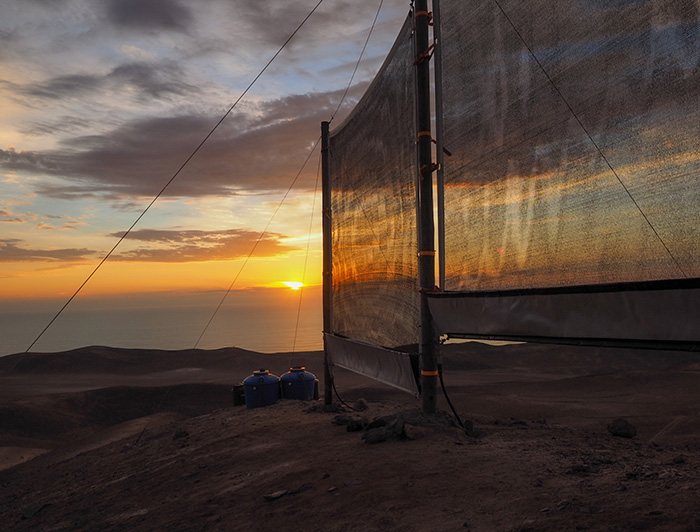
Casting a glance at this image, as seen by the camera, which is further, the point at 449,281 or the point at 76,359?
the point at 76,359

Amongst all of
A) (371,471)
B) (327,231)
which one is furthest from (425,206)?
(327,231)

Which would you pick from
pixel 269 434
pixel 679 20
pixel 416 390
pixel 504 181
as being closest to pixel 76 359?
pixel 269 434

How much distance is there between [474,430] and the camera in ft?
23.6

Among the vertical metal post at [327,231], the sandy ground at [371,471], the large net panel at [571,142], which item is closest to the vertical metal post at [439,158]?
the large net panel at [571,142]

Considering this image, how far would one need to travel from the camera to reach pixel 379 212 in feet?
28.3

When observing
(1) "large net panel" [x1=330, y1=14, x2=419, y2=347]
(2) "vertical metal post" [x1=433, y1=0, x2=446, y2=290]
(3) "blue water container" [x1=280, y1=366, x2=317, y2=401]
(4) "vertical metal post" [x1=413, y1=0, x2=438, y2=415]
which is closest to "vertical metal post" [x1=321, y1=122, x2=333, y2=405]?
(1) "large net panel" [x1=330, y1=14, x2=419, y2=347]

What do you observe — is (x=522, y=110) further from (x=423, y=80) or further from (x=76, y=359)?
(x=76, y=359)

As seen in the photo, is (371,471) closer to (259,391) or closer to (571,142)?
(571,142)

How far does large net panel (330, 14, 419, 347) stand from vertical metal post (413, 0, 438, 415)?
31cm

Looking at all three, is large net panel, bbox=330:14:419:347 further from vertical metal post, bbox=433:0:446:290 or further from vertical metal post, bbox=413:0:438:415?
vertical metal post, bbox=433:0:446:290

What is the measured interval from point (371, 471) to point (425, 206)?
337 centimetres

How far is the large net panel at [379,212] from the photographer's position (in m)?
7.59

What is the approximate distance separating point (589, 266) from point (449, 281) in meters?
2.21

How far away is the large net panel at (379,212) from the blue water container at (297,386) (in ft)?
6.79
